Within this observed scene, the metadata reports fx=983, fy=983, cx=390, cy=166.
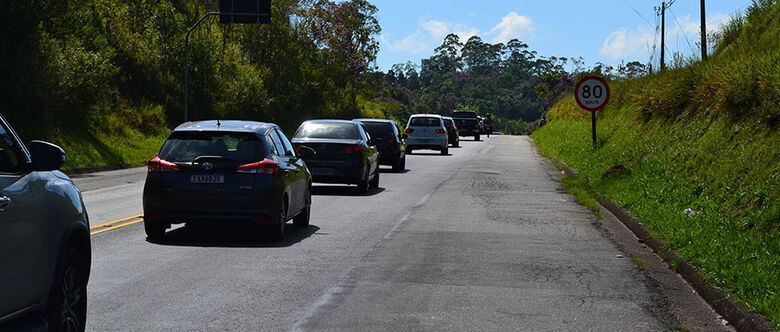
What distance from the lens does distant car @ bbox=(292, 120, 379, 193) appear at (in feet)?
66.2

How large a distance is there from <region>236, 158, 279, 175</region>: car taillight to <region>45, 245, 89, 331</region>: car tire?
5604 millimetres

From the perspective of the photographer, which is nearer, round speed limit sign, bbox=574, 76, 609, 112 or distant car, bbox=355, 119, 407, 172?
round speed limit sign, bbox=574, 76, 609, 112

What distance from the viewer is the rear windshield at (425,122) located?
139ft

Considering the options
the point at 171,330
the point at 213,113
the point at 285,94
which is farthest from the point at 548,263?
the point at 285,94

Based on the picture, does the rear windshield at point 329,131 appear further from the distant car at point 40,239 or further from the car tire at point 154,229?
the distant car at point 40,239

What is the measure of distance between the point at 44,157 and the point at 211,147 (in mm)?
6712

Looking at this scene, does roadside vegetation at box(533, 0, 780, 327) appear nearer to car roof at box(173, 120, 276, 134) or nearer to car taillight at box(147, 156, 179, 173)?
car roof at box(173, 120, 276, 134)

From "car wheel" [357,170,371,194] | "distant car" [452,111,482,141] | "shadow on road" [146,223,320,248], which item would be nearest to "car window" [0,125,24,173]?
"shadow on road" [146,223,320,248]

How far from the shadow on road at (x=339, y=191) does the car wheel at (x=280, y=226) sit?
7.81 metres

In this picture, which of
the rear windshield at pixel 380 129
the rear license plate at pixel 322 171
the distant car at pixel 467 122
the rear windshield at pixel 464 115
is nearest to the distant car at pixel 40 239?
the rear license plate at pixel 322 171

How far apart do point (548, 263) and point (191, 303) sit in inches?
166

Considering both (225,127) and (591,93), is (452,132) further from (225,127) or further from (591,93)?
(225,127)

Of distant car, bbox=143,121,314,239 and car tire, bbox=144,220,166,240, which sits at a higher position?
distant car, bbox=143,121,314,239

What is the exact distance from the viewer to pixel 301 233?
523 inches
